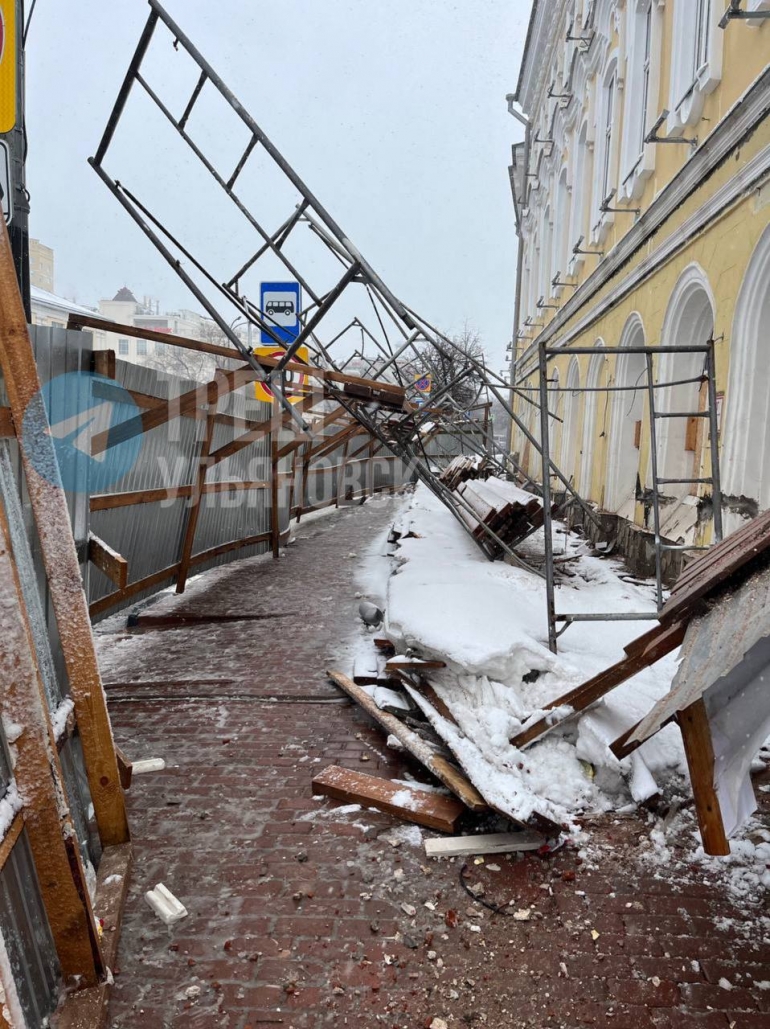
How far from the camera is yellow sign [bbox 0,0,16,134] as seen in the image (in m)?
2.88

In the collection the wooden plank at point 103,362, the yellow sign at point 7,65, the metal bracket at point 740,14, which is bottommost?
the wooden plank at point 103,362

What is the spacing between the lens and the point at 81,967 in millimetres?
2104

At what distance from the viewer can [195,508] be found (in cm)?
706

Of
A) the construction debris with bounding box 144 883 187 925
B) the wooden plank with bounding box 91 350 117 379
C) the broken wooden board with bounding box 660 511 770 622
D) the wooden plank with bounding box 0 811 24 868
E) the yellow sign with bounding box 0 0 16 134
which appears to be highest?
the yellow sign with bounding box 0 0 16 134

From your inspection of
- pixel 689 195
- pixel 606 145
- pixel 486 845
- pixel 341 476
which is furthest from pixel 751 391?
pixel 341 476

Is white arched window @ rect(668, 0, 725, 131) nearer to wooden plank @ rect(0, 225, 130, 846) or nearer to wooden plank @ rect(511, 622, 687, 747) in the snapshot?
wooden plank @ rect(511, 622, 687, 747)

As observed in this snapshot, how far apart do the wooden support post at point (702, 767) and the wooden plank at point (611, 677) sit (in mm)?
664

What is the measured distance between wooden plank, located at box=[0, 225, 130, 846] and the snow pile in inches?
63.8

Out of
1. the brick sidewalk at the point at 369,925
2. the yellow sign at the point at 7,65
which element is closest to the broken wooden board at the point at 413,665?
the brick sidewalk at the point at 369,925

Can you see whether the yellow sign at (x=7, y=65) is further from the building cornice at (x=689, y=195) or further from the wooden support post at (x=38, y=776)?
the building cornice at (x=689, y=195)

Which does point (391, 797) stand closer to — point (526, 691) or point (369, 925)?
point (369, 925)

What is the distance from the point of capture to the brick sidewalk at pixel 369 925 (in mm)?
2139

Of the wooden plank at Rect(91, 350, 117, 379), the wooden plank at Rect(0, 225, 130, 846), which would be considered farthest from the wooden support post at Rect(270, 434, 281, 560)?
the wooden plank at Rect(0, 225, 130, 846)

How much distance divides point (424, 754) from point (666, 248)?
643 centimetres
